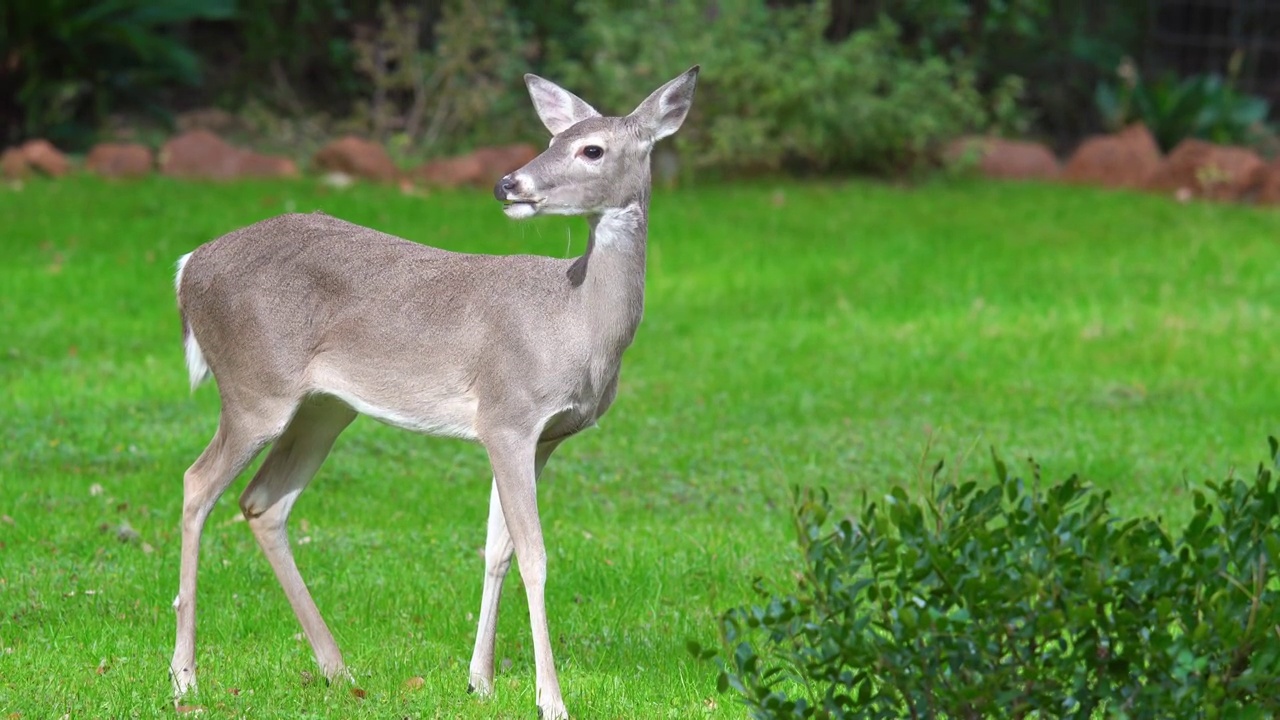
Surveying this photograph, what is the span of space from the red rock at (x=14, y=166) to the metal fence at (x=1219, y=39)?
12.4 metres

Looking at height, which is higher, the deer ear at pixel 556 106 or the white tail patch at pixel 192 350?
the deer ear at pixel 556 106

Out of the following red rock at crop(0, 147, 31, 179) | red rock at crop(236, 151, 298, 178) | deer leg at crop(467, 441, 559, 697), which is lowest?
red rock at crop(236, 151, 298, 178)

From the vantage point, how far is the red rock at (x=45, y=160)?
15250 millimetres

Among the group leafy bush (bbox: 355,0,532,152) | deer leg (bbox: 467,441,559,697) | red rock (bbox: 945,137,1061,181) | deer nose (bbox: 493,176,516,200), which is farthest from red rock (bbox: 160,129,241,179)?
deer nose (bbox: 493,176,516,200)

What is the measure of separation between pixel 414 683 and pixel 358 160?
10935 millimetres

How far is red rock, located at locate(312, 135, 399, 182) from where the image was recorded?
50.9 ft

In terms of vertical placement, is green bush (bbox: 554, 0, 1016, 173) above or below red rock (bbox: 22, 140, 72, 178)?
above

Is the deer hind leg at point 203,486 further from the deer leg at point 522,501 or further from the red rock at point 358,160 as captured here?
the red rock at point 358,160

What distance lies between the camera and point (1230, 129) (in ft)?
60.0

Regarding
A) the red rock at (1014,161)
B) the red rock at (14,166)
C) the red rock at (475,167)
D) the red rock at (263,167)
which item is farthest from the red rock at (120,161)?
the red rock at (1014,161)

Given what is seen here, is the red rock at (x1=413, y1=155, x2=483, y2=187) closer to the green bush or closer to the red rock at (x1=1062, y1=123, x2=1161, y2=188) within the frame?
the green bush

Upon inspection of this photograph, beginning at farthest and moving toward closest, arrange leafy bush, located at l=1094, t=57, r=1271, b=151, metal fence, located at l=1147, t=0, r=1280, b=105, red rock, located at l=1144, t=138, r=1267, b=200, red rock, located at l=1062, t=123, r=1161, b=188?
metal fence, located at l=1147, t=0, r=1280, b=105
leafy bush, located at l=1094, t=57, r=1271, b=151
red rock, located at l=1062, t=123, r=1161, b=188
red rock, located at l=1144, t=138, r=1267, b=200

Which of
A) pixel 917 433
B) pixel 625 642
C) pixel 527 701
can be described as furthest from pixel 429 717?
pixel 917 433

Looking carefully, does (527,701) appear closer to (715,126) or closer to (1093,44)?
(715,126)
